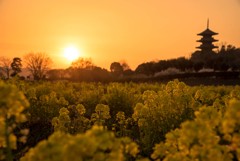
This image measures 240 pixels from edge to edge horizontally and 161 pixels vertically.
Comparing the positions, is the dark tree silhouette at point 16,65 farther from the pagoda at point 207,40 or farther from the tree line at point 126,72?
the pagoda at point 207,40

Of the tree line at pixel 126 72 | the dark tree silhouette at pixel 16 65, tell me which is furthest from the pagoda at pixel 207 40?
the dark tree silhouette at pixel 16 65

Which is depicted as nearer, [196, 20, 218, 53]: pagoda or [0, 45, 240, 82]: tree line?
[0, 45, 240, 82]: tree line

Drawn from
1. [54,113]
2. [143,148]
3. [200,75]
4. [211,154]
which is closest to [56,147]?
[211,154]

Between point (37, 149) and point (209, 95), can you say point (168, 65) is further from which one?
point (37, 149)

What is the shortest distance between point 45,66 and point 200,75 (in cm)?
3241

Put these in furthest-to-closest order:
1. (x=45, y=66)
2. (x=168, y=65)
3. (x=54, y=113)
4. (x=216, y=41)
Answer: (x=216, y=41) → (x=45, y=66) → (x=168, y=65) → (x=54, y=113)

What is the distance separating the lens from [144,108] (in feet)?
32.0

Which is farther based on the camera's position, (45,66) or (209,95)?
(45,66)

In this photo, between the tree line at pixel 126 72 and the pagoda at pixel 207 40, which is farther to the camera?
the pagoda at pixel 207 40

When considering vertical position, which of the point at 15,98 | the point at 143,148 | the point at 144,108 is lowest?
the point at 143,148

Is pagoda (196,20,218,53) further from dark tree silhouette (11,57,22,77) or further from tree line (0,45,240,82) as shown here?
dark tree silhouette (11,57,22,77)

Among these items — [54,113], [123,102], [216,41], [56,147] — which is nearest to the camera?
[56,147]

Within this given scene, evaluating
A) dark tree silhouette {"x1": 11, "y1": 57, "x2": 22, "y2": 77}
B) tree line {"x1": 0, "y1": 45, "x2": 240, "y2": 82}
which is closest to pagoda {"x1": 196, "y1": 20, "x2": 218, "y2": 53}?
tree line {"x1": 0, "y1": 45, "x2": 240, "y2": 82}

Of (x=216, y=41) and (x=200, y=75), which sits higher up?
(x=216, y=41)
